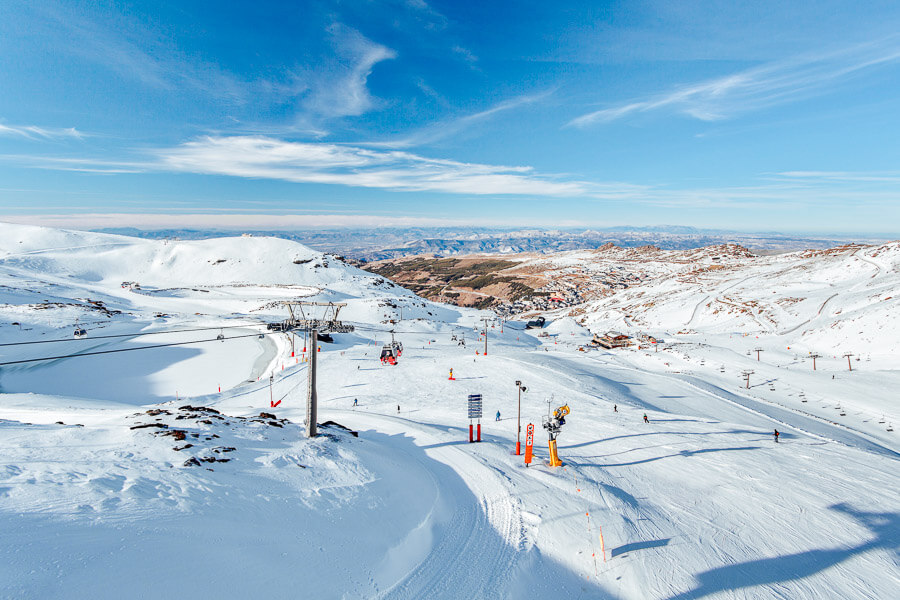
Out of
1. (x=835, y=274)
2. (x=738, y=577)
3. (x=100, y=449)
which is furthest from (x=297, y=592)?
(x=835, y=274)

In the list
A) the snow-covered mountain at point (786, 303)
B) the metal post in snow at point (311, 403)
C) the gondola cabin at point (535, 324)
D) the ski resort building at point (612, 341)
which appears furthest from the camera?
the gondola cabin at point (535, 324)


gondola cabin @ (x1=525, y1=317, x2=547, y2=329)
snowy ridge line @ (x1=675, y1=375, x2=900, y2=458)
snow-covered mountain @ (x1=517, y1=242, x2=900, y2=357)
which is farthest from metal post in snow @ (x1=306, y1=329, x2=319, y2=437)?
gondola cabin @ (x1=525, y1=317, x2=547, y2=329)

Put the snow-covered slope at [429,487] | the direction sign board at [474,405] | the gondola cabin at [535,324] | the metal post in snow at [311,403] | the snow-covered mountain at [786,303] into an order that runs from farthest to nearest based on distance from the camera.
→ the gondola cabin at [535,324], the snow-covered mountain at [786,303], the direction sign board at [474,405], the metal post in snow at [311,403], the snow-covered slope at [429,487]

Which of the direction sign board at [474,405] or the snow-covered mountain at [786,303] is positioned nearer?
the direction sign board at [474,405]

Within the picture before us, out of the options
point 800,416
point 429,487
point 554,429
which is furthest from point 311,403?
point 800,416

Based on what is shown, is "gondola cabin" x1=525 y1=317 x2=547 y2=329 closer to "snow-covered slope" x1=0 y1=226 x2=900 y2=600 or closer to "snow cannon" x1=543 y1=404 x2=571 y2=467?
"snow-covered slope" x1=0 y1=226 x2=900 y2=600

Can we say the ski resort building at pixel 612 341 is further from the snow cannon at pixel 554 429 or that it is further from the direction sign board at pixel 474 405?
the snow cannon at pixel 554 429

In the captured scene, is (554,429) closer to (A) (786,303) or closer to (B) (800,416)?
(B) (800,416)

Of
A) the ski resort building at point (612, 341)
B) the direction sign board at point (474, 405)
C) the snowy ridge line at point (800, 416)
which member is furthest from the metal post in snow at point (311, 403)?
the ski resort building at point (612, 341)

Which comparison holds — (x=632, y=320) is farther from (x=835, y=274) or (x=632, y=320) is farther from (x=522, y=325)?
(x=835, y=274)
